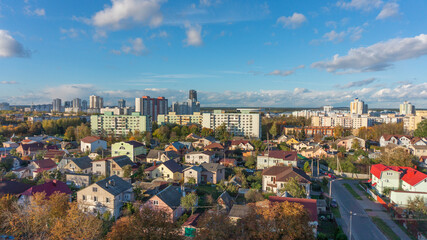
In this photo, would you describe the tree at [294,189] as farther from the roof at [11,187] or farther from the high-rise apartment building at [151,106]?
the high-rise apartment building at [151,106]

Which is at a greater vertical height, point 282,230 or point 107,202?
point 282,230

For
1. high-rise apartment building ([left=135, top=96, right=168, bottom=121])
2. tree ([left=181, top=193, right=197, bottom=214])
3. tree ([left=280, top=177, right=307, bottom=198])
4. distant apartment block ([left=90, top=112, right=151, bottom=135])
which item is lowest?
tree ([left=181, top=193, right=197, bottom=214])

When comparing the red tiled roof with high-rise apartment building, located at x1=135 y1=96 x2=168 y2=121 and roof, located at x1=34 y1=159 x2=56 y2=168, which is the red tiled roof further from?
high-rise apartment building, located at x1=135 y1=96 x2=168 y2=121

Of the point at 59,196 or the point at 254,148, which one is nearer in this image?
the point at 59,196

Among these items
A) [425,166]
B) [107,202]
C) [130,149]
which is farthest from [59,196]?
[425,166]

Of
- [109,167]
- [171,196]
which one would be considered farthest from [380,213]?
[109,167]

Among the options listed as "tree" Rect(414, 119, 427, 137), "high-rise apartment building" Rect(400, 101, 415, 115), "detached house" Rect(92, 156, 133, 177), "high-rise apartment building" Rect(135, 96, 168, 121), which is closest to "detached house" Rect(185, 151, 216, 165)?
"detached house" Rect(92, 156, 133, 177)

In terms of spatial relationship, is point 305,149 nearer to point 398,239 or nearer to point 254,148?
point 254,148

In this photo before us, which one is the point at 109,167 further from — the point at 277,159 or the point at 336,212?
the point at 336,212
